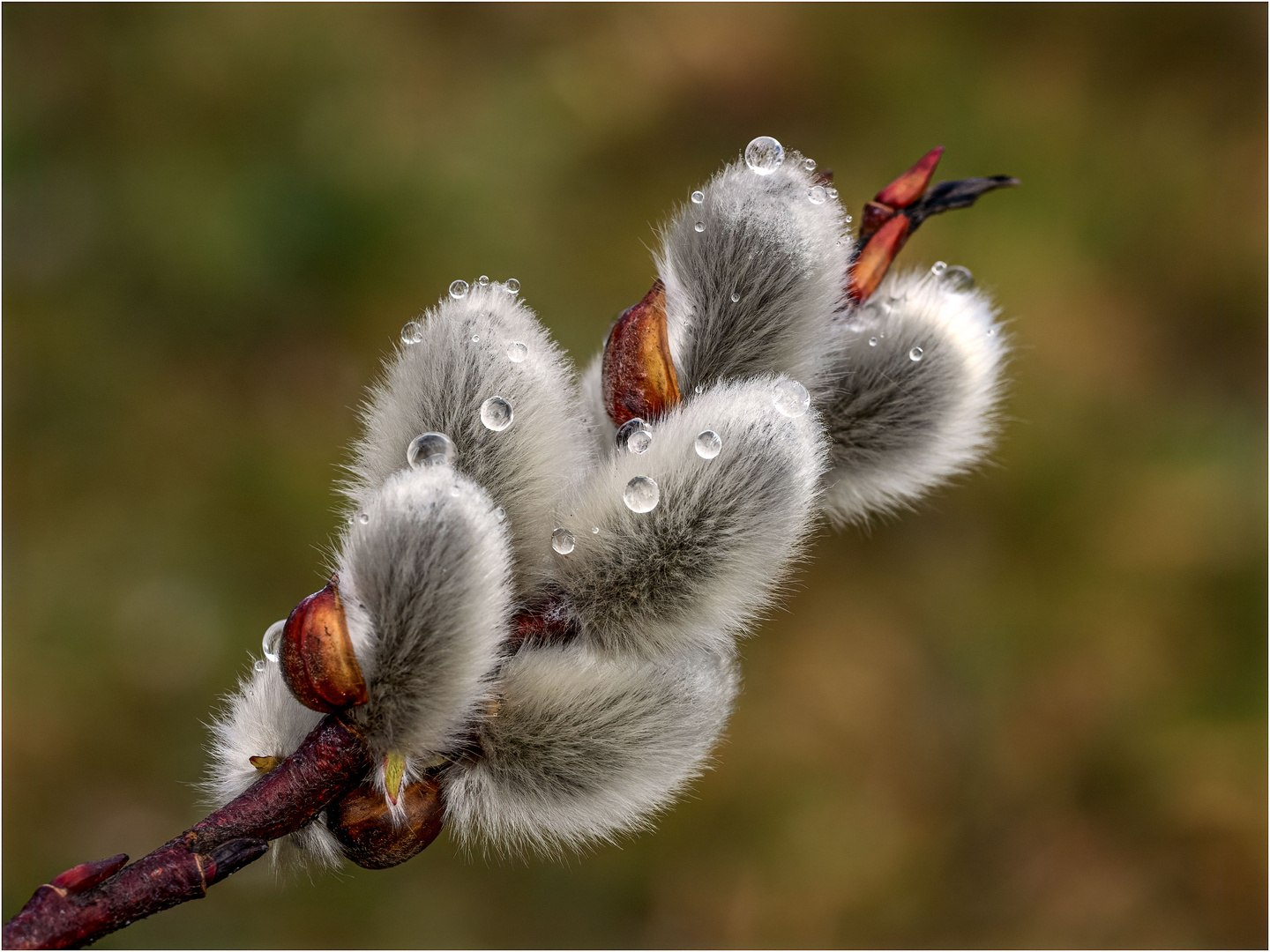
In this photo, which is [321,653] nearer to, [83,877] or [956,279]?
[83,877]

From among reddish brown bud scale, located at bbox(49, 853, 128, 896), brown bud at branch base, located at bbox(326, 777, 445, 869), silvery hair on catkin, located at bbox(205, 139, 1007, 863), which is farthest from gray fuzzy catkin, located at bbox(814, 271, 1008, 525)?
reddish brown bud scale, located at bbox(49, 853, 128, 896)

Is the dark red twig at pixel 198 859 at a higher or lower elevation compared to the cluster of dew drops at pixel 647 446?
lower

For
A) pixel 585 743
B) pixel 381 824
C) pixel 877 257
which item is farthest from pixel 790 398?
pixel 381 824

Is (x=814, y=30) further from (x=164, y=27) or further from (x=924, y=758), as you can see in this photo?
(x=924, y=758)

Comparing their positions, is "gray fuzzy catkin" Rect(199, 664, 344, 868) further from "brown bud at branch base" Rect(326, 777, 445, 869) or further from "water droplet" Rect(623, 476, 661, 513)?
"water droplet" Rect(623, 476, 661, 513)

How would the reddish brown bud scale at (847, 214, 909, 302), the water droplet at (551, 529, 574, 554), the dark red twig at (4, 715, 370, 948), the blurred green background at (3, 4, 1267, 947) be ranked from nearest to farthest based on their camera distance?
the dark red twig at (4, 715, 370, 948)
the water droplet at (551, 529, 574, 554)
the reddish brown bud scale at (847, 214, 909, 302)
the blurred green background at (3, 4, 1267, 947)

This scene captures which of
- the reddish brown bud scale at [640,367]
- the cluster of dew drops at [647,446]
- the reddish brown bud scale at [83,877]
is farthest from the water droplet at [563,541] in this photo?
the reddish brown bud scale at [83,877]

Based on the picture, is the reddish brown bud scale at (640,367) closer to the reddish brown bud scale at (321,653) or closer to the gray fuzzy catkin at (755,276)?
the gray fuzzy catkin at (755,276)
